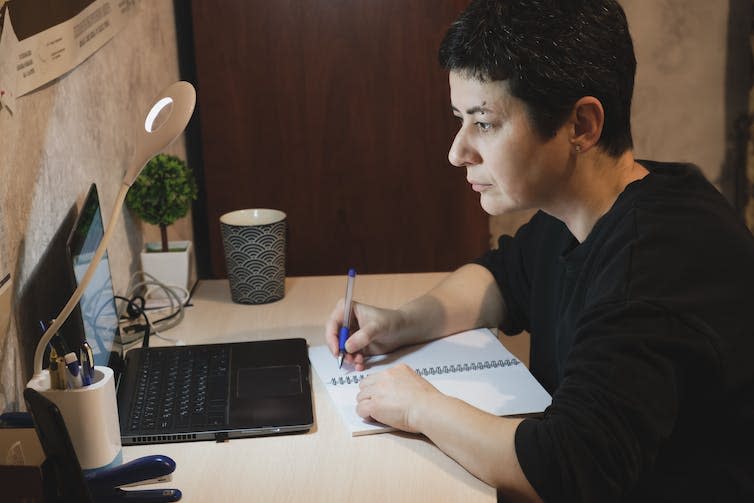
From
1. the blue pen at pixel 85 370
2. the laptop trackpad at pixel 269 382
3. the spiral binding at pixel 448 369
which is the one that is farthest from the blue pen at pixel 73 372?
the spiral binding at pixel 448 369

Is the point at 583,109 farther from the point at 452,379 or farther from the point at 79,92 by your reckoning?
the point at 79,92

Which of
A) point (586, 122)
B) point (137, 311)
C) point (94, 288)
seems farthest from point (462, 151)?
point (137, 311)

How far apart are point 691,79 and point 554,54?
5.26 ft

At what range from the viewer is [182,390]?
50.6 inches

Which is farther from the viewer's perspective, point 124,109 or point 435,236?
point 435,236

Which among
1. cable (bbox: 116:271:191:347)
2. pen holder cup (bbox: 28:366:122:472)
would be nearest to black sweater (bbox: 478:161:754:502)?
pen holder cup (bbox: 28:366:122:472)

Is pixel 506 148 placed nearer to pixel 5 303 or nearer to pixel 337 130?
pixel 5 303

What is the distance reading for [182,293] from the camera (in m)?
1.68

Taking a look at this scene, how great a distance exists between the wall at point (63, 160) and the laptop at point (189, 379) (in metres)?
0.06

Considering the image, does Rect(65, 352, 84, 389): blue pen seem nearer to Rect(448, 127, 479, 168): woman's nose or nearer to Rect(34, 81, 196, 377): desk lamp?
Rect(34, 81, 196, 377): desk lamp

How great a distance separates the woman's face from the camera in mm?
1211

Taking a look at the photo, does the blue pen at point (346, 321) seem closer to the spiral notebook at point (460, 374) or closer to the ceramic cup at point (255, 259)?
the spiral notebook at point (460, 374)

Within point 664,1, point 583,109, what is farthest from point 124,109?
point 664,1

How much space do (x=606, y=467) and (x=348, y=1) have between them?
1245 mm
